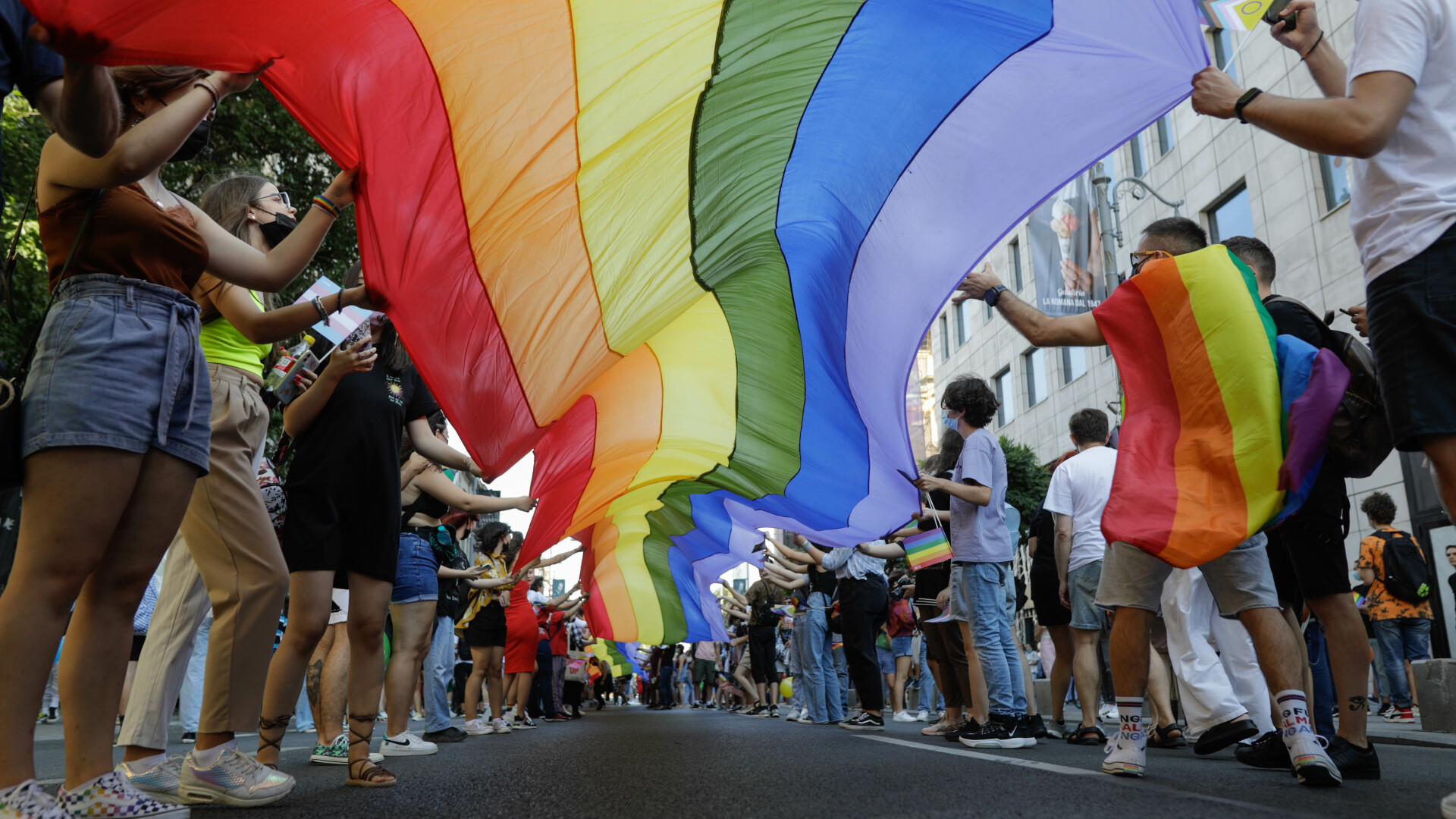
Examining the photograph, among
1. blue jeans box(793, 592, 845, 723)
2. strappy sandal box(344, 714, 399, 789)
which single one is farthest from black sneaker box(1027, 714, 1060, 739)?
strappy sandal box(344, 714, 399, 789)

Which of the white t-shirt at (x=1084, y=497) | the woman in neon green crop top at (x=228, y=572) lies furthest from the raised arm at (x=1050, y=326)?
the white t-shirt at (x=1084, y=497)

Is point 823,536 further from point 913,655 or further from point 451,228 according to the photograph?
point 913,655

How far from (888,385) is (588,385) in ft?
5.87

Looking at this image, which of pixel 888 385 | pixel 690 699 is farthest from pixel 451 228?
pixel 690 699

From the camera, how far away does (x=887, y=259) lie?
5.13 meters

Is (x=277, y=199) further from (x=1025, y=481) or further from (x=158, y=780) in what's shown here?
(x=1025, y=481)

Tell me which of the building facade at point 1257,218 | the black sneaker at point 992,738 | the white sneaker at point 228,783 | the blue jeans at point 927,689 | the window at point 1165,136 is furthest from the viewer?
the window at point 1165,136

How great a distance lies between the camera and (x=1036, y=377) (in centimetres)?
2784

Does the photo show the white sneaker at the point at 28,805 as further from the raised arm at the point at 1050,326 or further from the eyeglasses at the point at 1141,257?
the eyeglasses at the point at 1141,257

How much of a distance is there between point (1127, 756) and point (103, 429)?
10.4 ft

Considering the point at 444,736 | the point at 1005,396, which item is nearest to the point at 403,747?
the point at 444,736

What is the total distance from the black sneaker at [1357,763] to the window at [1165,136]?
1987 centimetres

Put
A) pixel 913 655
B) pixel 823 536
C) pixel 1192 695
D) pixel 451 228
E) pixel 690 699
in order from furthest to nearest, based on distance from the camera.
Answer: pixel 690 699 → pixel 913 655 → pixel 823 536 → pixel 1192 695 → pixel 451 228

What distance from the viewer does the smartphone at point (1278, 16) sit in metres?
2.93
